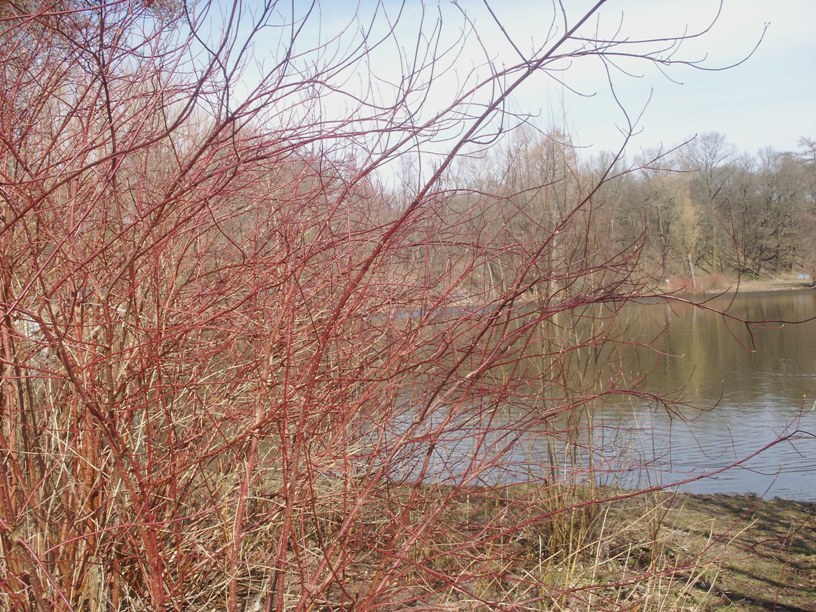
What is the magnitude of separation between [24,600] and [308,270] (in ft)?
6.24

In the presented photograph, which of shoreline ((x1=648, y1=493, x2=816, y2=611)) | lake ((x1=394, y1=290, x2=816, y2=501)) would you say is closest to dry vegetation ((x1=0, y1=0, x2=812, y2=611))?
lake ((x1=394, y1=290, x2=816, y2=501))

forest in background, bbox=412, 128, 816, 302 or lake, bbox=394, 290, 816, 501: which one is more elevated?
forest in background, bbox=412, 128, 816, 302

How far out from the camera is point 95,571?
2549 millimetres

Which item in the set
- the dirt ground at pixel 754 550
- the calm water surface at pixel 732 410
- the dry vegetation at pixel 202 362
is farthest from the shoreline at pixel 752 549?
the dry vegetation at pixel 202 362

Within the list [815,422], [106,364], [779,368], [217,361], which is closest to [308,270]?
[217,361]

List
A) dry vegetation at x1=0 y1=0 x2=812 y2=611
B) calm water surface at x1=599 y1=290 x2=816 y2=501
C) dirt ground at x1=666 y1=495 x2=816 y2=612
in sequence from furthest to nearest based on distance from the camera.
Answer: calm water surface at x1=599 y1=290 x2=816 y2=501, dirt ground at x1=666 y1=495 x2=816 y2=612, dry vegetation at x1=0 y1=0 x2=812 y2=611

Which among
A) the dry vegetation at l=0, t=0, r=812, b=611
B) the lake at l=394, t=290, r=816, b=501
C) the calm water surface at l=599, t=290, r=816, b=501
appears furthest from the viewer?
the calm water surface at l=599, t=290, r=816, b=501

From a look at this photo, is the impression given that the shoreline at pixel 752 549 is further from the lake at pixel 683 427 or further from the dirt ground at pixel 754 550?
the lake at pixel 683 427

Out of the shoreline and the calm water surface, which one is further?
the calm water surface

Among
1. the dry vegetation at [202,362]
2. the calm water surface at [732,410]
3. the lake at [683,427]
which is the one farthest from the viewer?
the calm water surface at [732,410]

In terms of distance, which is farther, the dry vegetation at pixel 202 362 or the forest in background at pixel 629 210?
the forest in background at pixel 629 210

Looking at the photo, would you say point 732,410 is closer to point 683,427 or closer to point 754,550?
point 683,427

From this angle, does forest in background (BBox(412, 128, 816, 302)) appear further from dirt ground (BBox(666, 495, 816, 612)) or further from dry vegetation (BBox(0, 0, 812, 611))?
dirt ground (BBox(666, 495, 816, 612))

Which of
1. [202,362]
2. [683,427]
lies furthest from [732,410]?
[202,362]
